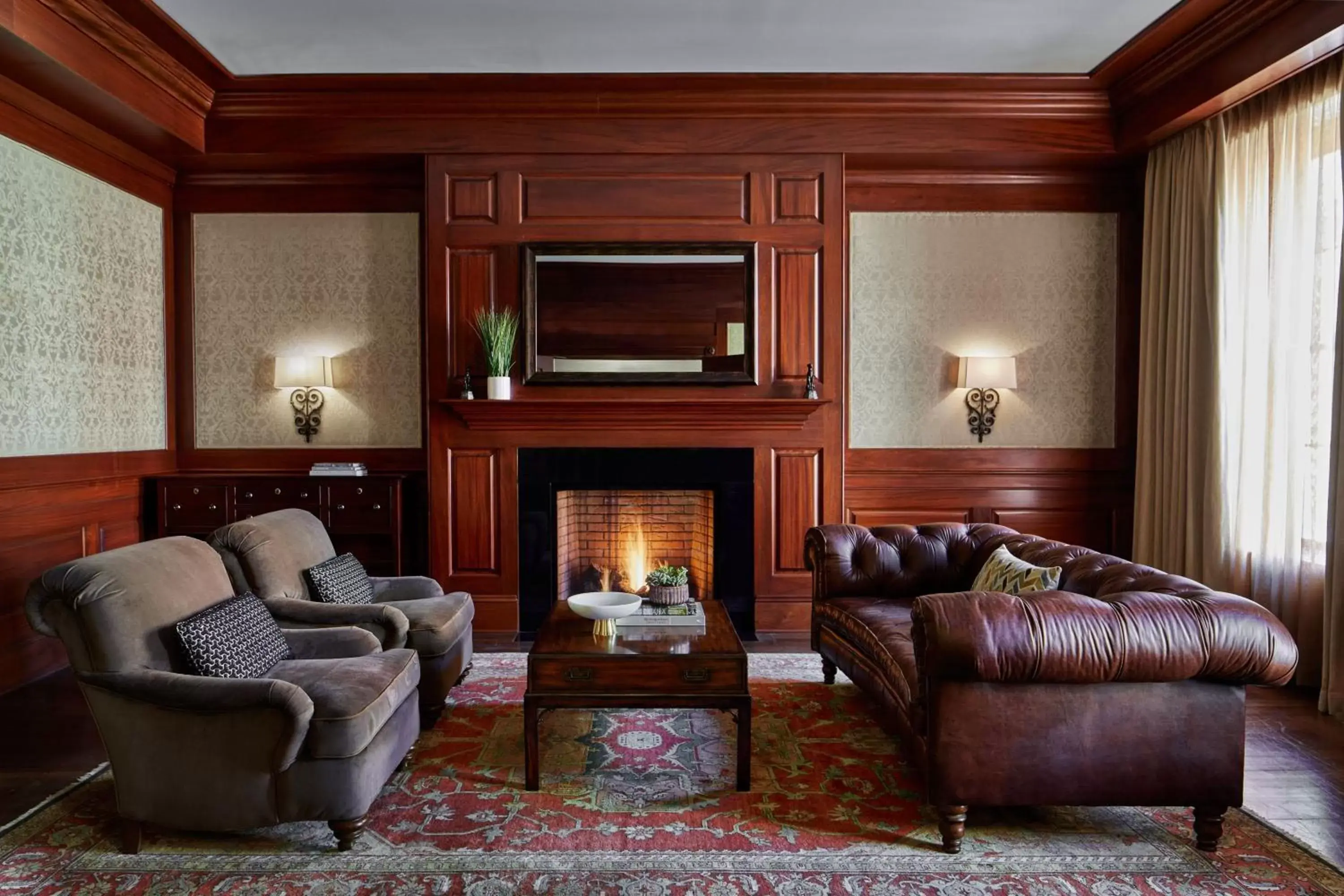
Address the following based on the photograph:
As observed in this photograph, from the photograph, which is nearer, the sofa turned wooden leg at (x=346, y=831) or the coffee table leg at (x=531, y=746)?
the sofa turned wooden leg at (x=346, y=831)

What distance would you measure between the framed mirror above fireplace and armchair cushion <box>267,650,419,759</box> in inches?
90.4

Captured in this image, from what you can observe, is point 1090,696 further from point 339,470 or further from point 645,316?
point 339,470

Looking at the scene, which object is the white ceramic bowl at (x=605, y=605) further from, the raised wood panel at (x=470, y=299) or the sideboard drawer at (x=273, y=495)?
the sideboard drawer at (x=273, y=495)

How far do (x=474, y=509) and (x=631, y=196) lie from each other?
6.49 feet

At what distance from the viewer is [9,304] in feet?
12.3

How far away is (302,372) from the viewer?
498 cm

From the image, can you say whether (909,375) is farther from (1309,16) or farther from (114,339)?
(114,339)

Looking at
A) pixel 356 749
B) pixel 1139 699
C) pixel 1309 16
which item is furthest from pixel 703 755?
pixel 1309 16

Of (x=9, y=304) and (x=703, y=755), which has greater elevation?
(x=9, y=304)

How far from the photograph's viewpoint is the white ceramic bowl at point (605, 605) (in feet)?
9.98

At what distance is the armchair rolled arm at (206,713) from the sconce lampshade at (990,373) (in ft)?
13.1

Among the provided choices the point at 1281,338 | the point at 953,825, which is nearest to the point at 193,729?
the point at 953,825

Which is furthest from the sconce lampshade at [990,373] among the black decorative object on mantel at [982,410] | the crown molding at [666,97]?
the crown molding at [666,97]

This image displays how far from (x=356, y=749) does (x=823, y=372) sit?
323 cm
